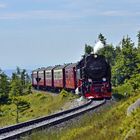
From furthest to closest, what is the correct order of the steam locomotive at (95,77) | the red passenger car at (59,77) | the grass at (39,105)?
1. the red passenger car at (59,77)
2. the grass at (39,105)
3. the steam locomotive at (95,77)

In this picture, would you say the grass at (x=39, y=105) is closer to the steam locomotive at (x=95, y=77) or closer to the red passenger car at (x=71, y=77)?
the red passenger car at (x=71, y=77)

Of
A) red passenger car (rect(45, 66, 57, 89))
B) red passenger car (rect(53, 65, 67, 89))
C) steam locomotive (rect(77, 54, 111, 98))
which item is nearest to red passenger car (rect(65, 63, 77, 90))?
red passenger car (rect(53, 65, 67, 89))

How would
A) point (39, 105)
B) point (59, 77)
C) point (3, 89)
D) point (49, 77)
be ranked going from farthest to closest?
point (3, 89) < point (49, 77) < point (39, 105) < point (59, 77)

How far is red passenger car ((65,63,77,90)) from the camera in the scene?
50950 millimetres

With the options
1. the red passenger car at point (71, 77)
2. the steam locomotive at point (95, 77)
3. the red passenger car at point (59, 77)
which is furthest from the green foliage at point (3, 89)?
the steam locomotive at point (95, 77)

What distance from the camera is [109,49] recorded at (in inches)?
6294

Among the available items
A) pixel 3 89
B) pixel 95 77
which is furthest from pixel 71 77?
pixel 3 89

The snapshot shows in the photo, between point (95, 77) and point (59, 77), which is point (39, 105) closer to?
point (59, 77)

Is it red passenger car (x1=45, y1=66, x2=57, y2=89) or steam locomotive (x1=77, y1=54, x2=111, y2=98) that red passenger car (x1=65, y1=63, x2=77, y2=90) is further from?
red passenger car (x1=45, y1=66, x2=57, y2=89)

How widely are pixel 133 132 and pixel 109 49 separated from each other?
146903mm

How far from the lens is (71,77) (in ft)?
174

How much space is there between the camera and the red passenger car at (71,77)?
167 ft

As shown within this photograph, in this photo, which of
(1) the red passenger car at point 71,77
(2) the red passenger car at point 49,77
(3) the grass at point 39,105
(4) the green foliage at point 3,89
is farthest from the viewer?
(4) the green foliage at point 3,89

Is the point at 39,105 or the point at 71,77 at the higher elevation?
the point at 71,77
